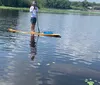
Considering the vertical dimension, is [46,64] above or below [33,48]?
above

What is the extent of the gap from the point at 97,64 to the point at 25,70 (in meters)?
4.46

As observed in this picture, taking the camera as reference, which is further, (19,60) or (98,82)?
(19,60)

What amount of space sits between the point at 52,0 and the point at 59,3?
19.6 feet

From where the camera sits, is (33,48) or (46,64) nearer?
(46,64)

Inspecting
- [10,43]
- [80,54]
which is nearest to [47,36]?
[10,43]

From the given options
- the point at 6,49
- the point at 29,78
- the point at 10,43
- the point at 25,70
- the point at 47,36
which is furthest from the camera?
the point at 47,36

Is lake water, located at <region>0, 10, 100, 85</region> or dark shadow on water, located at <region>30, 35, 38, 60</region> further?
dark shadow on water, located at <region>30, 35, 38, 60</region>

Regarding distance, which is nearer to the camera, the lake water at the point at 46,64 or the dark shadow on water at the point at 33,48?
the lake water at the point at 46,64

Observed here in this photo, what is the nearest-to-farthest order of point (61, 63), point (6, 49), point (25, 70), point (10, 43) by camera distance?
point (25, 70) → point (61, 63) → point (6, 49) → point (10, 43)

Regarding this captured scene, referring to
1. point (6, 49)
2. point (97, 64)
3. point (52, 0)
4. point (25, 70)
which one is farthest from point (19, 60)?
point (52, 0)

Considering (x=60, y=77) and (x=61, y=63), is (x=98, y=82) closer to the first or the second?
(x=60, y=77)

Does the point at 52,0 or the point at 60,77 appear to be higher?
the point at 60,77

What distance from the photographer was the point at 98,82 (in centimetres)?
1223

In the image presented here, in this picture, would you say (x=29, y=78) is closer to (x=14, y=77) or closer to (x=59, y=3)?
(x=14, y=77)
